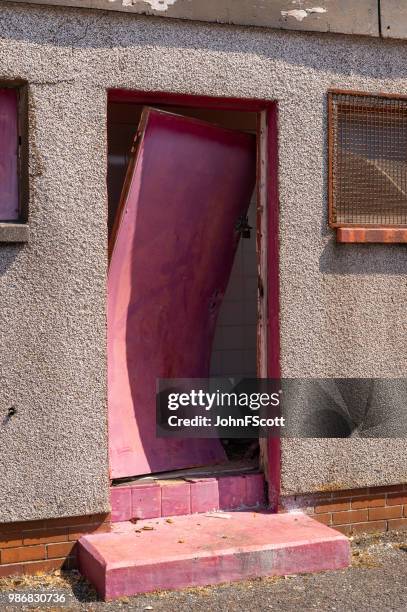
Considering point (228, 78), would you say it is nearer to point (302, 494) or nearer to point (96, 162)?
point (96, 162)

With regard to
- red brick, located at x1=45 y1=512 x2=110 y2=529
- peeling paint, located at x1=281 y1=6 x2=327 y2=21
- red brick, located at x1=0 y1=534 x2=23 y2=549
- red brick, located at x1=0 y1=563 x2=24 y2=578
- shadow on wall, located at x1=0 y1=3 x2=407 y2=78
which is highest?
peeling paint, located at x1=281 y1=6 x2=327 y2=21

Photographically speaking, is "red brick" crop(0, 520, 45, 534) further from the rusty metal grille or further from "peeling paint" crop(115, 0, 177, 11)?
"peeling paint" crop(115, 0, 177, 11)

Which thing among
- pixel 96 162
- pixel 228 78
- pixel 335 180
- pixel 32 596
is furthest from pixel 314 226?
pixel 32 596

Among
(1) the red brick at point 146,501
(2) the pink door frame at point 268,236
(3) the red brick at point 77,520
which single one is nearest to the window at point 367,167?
(2) the pink door frame at point 268,236

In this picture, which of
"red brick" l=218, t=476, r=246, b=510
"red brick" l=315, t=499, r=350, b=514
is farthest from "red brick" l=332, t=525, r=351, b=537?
"red brick" l=218, t=476, r=246, b=510

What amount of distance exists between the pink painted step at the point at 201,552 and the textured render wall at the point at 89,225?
293 millimetres

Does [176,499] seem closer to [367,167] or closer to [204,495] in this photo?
[204,495]

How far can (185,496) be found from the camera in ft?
17.3

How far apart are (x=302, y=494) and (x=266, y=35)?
9.57 ft

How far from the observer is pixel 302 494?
540cm

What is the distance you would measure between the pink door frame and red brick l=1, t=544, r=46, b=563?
1.52m

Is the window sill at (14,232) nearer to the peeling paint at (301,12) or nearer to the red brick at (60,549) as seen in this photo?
the red brick at (60,549)

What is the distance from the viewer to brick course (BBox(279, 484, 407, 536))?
543 centimetres

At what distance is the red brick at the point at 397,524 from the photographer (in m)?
5.63
